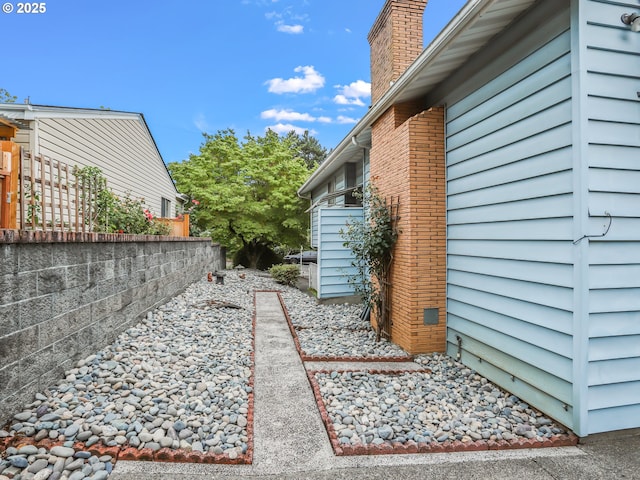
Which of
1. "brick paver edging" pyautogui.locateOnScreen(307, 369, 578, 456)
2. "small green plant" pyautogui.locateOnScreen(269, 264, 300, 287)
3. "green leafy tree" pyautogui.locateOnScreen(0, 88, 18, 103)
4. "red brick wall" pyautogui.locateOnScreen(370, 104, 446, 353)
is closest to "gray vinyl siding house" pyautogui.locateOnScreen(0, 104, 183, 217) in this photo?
"small green plant" pyautogui.locateOnScreen(269, 264, 300, 287)

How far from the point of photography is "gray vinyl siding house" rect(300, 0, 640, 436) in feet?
8.64

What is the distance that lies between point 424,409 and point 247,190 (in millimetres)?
13033

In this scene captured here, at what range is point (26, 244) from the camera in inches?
105

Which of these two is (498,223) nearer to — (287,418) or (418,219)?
(418,219)

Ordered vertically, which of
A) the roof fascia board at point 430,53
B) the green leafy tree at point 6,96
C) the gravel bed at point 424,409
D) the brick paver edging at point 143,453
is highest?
the green leafy tree at point 6,96

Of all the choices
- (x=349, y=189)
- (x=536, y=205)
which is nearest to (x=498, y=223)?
(x=536, y=205)

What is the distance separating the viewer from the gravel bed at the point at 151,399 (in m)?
2.44

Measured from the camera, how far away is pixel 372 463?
94.8 inches

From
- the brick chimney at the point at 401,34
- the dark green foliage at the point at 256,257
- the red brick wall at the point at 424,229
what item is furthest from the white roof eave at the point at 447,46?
the dark green foliage at the point at 256,257

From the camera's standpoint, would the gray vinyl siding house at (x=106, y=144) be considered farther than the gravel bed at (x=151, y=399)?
Yes

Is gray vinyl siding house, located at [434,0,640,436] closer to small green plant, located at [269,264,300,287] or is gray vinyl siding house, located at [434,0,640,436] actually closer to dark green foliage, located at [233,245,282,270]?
small green plant, located at [269,264,300,287]

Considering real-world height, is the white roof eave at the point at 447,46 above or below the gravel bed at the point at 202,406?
above

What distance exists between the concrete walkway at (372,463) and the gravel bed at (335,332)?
185cm

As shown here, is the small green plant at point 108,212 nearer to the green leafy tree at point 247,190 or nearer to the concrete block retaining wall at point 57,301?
the concrete block retaining wall at point 57,301
